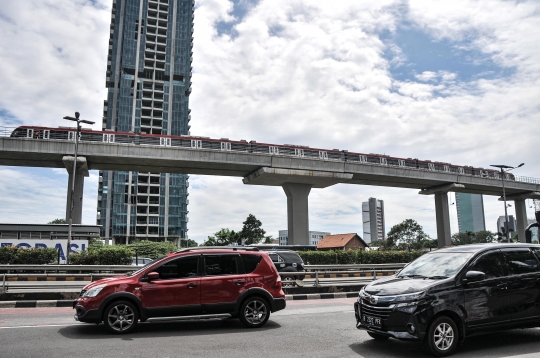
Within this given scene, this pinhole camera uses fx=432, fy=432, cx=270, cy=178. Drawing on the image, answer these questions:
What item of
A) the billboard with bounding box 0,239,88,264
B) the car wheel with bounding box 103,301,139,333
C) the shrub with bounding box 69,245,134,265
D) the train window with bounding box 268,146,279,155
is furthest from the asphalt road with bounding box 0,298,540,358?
the train window with bounding box 268,146,279,155

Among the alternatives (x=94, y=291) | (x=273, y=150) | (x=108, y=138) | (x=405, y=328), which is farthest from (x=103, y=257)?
(x=405, y=328)

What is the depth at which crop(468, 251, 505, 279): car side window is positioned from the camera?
23.4 feet

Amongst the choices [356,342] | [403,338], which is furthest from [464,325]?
[356,342]

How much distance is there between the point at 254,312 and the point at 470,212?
175m

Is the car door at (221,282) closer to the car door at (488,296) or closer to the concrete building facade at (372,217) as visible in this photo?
the car door at (488,296)

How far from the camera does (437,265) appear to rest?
24.2 ft

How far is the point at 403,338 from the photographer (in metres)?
6.35

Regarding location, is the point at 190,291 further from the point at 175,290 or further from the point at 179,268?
the point at 179,268

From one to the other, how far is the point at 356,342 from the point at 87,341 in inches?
184

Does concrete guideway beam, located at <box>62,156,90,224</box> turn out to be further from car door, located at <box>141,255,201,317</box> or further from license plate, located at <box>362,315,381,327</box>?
license plate, located at <box>362,315,381,327</box>

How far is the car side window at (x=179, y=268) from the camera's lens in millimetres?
8596

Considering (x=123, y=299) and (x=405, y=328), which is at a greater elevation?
(x=123, y=299)

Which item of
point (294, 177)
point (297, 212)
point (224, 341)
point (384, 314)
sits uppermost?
point (294, 177)

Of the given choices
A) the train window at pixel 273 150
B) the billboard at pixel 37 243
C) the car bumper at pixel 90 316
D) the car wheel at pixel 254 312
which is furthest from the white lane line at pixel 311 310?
the train window at pixel 273 150
